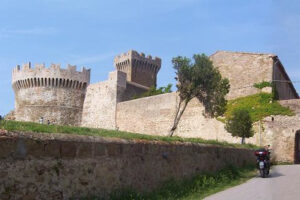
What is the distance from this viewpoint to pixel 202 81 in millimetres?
25406

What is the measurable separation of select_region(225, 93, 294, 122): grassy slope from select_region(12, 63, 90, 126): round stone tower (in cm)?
2035

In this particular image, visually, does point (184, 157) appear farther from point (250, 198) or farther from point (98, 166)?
point (98, 166)

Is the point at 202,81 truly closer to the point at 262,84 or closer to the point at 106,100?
the point at 262,84

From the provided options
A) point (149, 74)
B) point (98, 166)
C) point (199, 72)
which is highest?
point (149, 74)

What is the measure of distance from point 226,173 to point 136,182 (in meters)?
5.00

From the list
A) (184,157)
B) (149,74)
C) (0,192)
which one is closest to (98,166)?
(0,192)


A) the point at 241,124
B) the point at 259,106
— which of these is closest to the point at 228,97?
the point at 259,106

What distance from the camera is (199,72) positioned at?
25.0 metres

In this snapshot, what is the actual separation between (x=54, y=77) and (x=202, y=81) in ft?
69.9

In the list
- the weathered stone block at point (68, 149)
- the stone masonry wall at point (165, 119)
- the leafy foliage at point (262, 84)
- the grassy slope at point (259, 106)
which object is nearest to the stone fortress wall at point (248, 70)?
the leafy foliage at point (262, 84)

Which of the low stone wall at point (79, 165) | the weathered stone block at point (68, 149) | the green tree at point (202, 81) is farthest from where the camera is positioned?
the green tree at point (202, 81)

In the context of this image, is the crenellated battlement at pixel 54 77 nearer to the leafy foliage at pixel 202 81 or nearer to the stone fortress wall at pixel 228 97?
the stone fortress wall at pixel 228 97

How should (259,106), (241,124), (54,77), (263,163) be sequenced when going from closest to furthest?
(263,163) < (241,124) < (259,106) < (54,77)

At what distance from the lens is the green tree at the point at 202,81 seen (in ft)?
81.8
